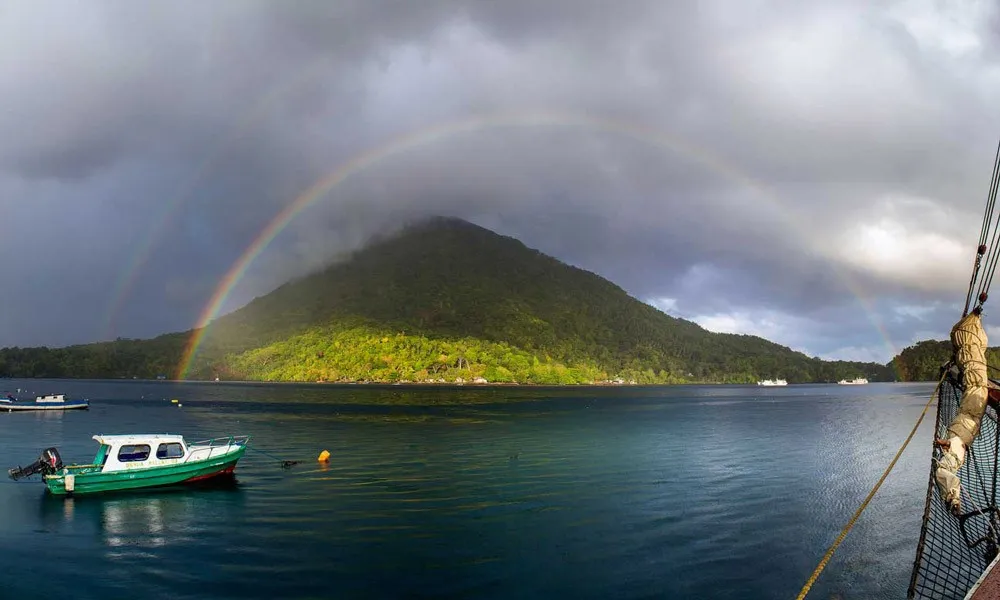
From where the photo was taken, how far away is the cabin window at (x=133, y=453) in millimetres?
44800

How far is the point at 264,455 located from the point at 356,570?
135 feet

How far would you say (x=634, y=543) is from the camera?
103 ft

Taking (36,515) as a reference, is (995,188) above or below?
above

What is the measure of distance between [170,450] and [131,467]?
10.5ft

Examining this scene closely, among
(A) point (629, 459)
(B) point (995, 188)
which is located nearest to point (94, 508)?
(A) point (629, 459)

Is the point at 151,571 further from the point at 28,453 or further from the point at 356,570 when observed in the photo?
the point at 28,453

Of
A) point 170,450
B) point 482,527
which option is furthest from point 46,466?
point 482,527

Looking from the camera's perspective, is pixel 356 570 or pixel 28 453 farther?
pixel 28 453

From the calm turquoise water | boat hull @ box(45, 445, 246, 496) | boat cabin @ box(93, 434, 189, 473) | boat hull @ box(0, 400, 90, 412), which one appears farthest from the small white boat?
boat cabin @ box(93, 434, 189, 473)

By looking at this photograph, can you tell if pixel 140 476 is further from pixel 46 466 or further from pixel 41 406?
pixel 41 406

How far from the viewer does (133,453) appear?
149 ft

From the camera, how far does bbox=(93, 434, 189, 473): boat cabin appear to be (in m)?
44.2

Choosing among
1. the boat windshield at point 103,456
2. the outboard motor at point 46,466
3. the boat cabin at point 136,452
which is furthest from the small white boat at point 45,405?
the boat windshield at point 103,456

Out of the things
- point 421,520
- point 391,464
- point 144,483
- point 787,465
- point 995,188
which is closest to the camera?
point 995,188
